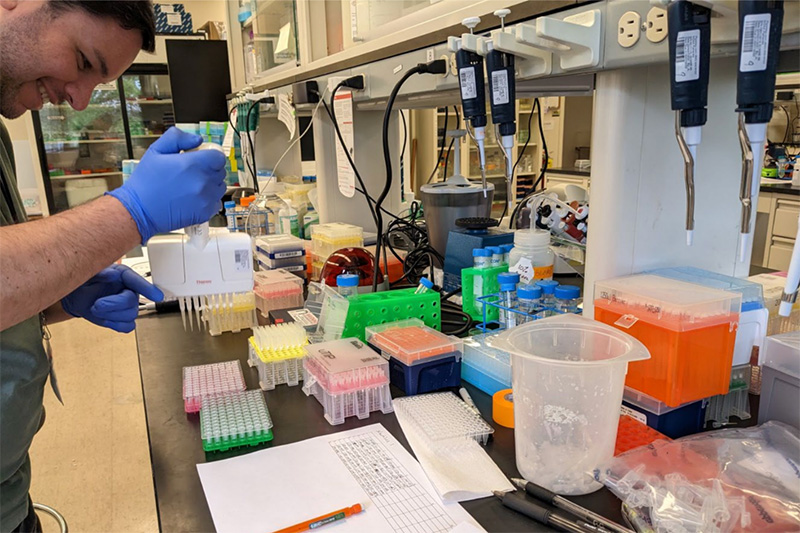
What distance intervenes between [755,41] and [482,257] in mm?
715

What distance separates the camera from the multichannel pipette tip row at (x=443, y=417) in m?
0.82

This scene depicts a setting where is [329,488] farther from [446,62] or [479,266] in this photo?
[446,62]

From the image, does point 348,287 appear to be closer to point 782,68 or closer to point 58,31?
point 58,31

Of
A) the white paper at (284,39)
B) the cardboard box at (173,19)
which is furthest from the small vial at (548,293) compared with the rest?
the cardboard box at (173,19)

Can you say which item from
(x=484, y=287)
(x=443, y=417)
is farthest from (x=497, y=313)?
(x=443, y=417)

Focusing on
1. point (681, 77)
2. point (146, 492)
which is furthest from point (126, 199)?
Result: point (146, 492)

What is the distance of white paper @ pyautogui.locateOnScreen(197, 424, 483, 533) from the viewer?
67 cm

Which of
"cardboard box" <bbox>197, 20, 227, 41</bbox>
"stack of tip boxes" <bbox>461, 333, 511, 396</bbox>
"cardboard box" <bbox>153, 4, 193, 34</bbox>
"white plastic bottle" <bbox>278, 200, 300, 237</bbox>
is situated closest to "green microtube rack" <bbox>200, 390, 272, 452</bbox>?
"stack of tip boxes" <bbox>461, 333, 511, 396</bbox>

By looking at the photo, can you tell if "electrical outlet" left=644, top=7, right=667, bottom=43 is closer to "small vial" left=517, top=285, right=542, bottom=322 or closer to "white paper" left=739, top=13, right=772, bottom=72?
"white paper" left=739, top=13, right=772, bottom=72

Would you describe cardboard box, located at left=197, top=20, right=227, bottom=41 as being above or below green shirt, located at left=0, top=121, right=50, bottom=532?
above

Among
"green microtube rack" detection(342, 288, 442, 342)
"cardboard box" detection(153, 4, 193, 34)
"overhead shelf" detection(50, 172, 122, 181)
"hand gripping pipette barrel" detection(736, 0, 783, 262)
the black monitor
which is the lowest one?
"green microtube rack" detection(342, 288, 442, 342)

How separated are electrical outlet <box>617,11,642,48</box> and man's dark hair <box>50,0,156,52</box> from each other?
2.50ft

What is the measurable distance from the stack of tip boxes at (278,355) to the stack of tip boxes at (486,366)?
32 cm

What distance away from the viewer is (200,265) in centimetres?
90
